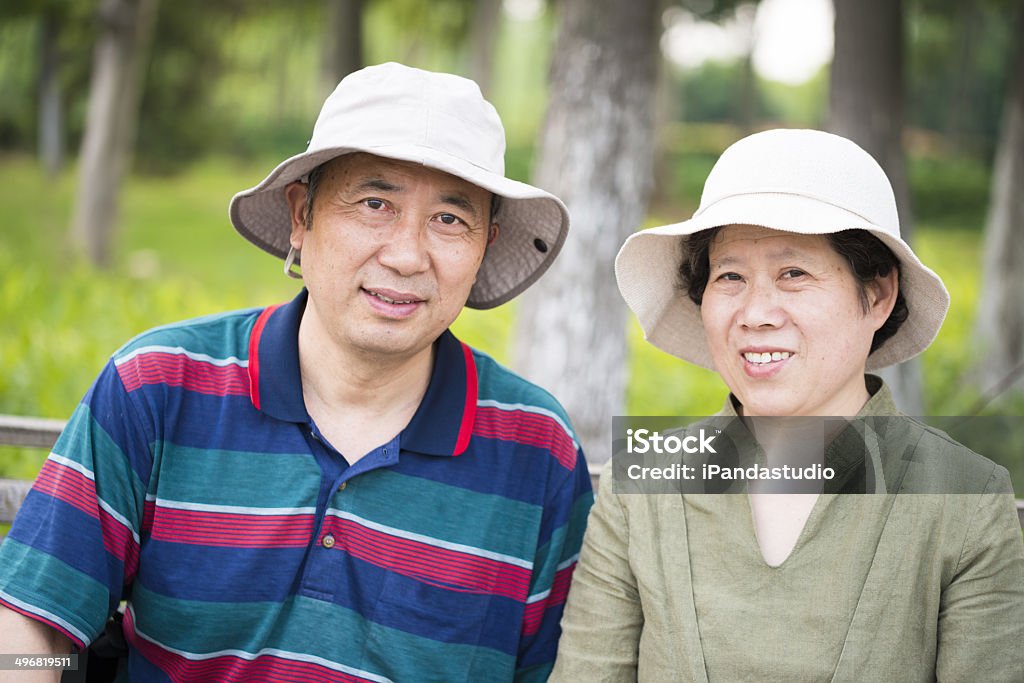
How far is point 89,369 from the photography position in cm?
620

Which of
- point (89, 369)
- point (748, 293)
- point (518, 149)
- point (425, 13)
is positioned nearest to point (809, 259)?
point (748, 293)

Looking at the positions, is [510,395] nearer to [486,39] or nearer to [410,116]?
[410,116]

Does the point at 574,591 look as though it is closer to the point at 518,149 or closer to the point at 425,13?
the point at 425,13

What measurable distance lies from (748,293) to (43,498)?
165cm

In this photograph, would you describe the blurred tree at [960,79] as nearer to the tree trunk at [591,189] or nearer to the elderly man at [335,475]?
the tree trunk at [591,189]

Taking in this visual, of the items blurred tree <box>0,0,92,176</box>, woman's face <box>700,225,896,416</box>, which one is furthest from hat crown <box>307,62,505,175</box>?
blurred tree <box>0,0,92,176</box>

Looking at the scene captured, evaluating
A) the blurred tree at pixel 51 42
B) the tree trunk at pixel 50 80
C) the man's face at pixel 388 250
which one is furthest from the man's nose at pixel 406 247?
the tree trunk at pixel 50 80

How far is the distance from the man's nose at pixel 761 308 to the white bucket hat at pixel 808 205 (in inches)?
5.8

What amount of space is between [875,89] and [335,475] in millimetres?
5495

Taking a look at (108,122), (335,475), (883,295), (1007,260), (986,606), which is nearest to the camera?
(986,606)

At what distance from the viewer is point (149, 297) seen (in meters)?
9.25

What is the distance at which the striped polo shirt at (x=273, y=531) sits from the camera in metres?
2.37

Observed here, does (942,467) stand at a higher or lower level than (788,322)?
lower
